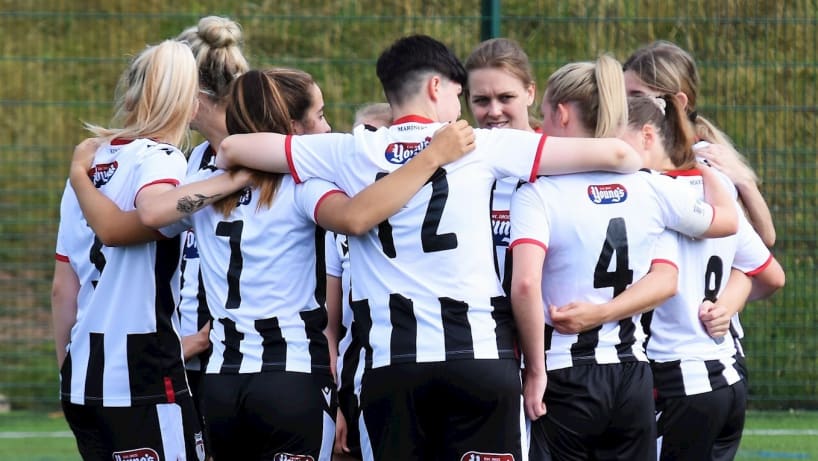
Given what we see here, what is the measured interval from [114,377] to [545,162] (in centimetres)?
168

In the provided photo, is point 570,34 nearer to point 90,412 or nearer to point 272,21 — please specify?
point 272,21

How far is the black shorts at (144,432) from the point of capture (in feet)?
13.9

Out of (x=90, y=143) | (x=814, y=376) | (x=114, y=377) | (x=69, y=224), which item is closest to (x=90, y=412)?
(x=114, y=377)

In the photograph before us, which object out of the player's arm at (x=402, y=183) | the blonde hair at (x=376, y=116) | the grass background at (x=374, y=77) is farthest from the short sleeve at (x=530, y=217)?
the grass background at (x=374, y=77)

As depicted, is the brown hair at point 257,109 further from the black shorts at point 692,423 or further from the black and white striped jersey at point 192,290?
the black shorts at point 692,423

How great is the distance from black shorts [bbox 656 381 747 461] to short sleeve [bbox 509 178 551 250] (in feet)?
3.00

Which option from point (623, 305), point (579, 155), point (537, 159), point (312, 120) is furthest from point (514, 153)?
point (312, 120)

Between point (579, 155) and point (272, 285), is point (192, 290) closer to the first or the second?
point (272, 285)

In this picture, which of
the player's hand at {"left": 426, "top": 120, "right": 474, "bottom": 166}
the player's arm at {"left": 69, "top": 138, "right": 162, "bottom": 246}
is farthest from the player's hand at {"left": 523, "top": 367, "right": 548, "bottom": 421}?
the player's arm at {"left": 69, "top": 138, "right": 162, "bottom": 246}

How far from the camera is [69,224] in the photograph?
443cm

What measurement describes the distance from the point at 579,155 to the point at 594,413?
0.83 metres

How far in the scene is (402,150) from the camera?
12.7 ft

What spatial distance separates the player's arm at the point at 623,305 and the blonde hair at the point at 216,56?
177cm

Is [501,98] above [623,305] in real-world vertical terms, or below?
above
